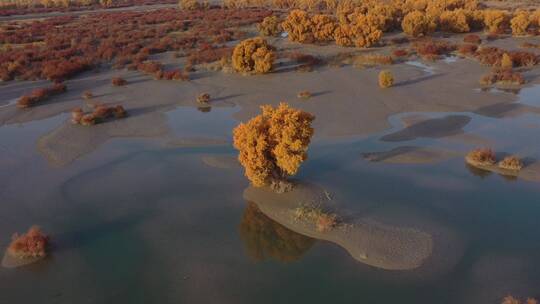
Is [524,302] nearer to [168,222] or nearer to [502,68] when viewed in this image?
[168,222]

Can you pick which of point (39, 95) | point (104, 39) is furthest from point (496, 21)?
point (39, 95)

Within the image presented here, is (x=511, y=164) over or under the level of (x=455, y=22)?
under

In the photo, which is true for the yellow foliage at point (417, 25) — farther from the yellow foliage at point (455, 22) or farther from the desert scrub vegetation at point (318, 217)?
the desert scrub vegetation at point (318, 217)

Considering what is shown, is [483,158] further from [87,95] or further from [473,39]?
[473,39]

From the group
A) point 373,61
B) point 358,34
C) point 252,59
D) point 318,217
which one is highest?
point 358,34

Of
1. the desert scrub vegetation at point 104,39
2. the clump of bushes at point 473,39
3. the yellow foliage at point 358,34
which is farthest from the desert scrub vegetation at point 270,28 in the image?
the clump of bushes at point 473,39
